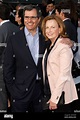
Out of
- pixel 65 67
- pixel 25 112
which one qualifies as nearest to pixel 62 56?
pixel 65 67

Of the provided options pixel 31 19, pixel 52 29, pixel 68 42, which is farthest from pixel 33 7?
pixel 68 42

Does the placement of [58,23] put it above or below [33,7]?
below

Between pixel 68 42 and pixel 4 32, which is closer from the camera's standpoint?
pixel 68 42

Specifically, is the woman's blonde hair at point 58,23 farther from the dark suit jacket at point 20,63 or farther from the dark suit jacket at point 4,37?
the dark suit jacket at point 4,37

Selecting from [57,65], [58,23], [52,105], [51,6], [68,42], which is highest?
[51,6]

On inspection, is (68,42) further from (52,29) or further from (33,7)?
(33,7)

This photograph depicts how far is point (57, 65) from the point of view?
3.20m

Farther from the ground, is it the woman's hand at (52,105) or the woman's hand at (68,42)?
the woman's hand at (68,42)

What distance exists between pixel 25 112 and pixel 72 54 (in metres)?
0.52

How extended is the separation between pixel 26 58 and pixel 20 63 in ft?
0.17

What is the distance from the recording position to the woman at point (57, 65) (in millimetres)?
3182

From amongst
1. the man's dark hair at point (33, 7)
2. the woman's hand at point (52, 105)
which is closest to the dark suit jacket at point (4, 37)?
the man's dark hair at point (33, 7)

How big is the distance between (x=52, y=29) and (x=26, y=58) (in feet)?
0.87

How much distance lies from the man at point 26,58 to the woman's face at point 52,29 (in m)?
0.08
